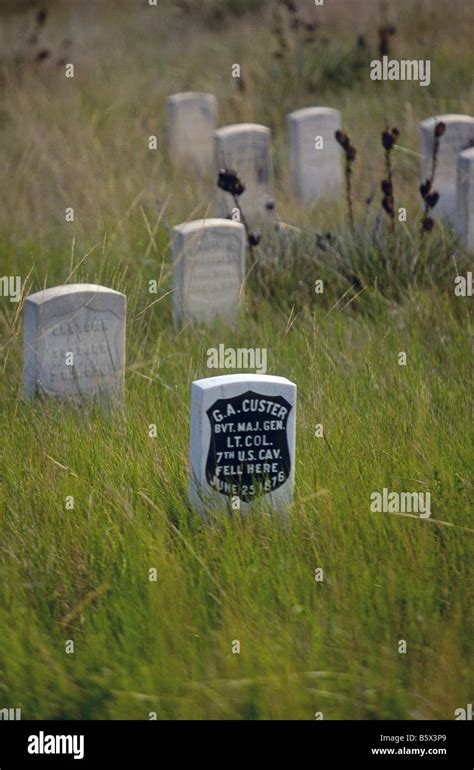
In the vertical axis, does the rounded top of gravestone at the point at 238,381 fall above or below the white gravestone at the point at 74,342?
below

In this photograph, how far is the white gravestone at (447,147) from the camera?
8.77 meters

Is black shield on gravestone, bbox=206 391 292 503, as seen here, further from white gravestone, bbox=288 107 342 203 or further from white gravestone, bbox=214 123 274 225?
white gravestone, bbox=288 107 342 203

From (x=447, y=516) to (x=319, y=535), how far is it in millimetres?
438

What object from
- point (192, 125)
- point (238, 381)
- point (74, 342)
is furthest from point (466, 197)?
point (192, 125)

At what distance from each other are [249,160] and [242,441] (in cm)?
578

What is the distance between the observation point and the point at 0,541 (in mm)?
3746

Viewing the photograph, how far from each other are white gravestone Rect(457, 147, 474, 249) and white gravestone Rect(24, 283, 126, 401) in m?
3.06

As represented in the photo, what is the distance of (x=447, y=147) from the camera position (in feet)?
29.1

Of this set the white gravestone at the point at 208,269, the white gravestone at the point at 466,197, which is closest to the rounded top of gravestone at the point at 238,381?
the white gravestone at the point at 208,269

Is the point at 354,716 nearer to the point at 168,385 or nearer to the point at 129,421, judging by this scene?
the point at 129,421

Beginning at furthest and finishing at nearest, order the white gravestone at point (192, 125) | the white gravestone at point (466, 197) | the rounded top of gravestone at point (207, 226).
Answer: the white gravestone at point (192, 125), the white gravestone at point (466, 197), the rounded top of gravestone at point (207, 226)

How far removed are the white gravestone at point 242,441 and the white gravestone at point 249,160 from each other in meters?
5.14

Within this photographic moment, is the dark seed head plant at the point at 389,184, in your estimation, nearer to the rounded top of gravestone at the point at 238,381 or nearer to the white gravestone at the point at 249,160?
the white gravestone at the point at 249,160
